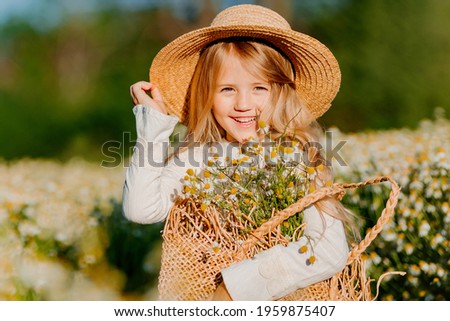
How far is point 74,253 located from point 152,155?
1.26 m

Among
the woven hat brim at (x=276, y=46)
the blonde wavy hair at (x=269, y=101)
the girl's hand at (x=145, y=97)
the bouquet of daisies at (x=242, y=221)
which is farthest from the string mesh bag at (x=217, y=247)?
the woven hat brim at (x=276, y=46)

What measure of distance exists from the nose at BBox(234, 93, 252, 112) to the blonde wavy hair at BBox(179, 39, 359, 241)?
2.9 inches

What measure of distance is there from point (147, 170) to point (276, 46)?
2.42ft

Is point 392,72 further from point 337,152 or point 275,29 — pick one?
point 275,29

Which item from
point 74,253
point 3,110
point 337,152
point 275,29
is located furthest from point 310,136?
point 3,110

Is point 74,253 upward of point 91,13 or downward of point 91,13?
downward

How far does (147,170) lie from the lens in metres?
2.12

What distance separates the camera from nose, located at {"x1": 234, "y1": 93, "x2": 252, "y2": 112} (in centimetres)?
235

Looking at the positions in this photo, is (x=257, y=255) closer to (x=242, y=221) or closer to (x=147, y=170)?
(x=242, y=221)

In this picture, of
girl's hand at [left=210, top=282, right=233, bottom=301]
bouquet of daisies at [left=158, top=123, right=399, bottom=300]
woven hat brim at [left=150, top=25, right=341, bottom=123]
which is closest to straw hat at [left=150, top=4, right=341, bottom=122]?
woven hat brim at [left=150, top=25, right=341, bottom=123]

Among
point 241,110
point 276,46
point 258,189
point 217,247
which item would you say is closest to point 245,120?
point 241,110

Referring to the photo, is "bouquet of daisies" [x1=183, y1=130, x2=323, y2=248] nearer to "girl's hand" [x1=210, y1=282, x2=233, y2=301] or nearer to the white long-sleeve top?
the white long-sleeve top

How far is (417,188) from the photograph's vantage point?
2.81 metres

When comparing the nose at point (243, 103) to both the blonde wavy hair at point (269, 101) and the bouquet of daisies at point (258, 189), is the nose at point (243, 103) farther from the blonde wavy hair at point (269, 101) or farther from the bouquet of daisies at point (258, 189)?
the bouquet of daisies at point (258, 189)
